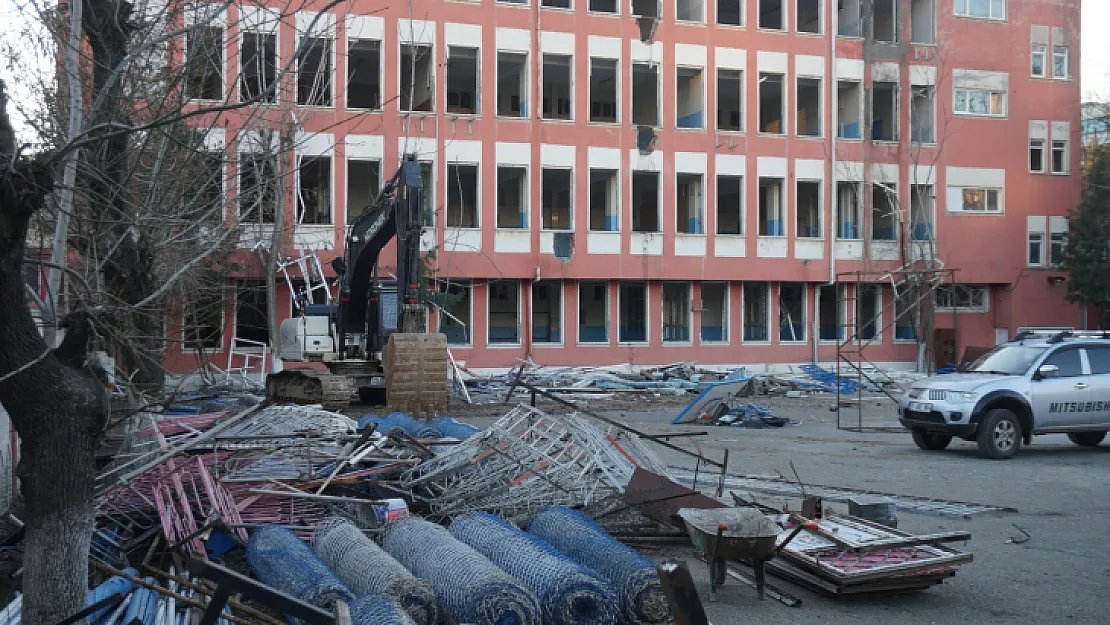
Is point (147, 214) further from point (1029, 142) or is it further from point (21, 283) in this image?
point (1029, 142)

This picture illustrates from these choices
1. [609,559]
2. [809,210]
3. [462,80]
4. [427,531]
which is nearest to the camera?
[609,559]

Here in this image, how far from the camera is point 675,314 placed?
39.9 metres

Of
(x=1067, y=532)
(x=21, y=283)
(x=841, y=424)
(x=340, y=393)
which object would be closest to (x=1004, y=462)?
(x=1067, y=532)

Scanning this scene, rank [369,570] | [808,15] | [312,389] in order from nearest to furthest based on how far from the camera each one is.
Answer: [369,570] → [312,389] → [808,15]

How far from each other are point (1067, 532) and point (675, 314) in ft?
95.3

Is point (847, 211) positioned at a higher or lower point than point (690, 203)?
lower

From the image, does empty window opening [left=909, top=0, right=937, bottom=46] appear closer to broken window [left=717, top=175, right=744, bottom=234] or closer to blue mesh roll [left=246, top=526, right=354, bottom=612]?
broken window [left=717, top=175, right=744, bottom=234]

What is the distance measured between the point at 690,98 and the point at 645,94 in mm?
2003

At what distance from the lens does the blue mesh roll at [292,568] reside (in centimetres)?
710

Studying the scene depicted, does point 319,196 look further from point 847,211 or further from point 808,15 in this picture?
point 808,15

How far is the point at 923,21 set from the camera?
42.9 meters

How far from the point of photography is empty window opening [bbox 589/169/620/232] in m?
38.2

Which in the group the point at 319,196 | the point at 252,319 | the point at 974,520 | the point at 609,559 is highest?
the point at 319,196

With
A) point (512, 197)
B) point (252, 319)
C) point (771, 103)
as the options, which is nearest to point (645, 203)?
point (512, 197)
